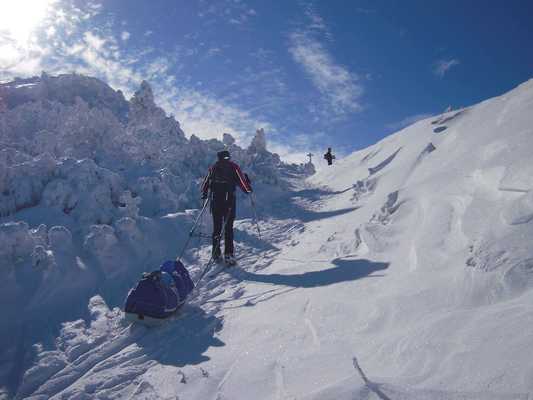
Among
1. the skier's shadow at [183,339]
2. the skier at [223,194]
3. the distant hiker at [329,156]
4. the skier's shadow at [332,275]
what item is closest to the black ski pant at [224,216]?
the skier at [223,194]

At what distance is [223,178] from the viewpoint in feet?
24.6

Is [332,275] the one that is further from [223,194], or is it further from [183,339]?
[223,194]

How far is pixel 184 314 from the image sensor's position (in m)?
5.09

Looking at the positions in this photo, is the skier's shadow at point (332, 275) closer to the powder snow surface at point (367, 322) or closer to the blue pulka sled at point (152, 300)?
the powder snow surface at point (367, 322)

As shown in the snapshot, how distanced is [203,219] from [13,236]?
4.65 m

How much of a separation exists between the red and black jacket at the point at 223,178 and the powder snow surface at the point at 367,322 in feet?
5.31

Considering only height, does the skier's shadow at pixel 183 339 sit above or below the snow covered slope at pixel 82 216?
below

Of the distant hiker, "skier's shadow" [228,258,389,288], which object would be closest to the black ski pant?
"skier's shadow" [228,258,389,288]

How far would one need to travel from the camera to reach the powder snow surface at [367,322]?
2.50 m

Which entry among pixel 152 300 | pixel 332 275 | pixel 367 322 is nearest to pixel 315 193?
pixel 332 275

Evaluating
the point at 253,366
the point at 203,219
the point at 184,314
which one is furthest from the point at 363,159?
the point at 253,366

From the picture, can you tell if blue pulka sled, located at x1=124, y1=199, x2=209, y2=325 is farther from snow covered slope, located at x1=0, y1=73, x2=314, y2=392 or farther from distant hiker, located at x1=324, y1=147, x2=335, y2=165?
distant hiker, located at x1=324, y1=147, x2=335, y2=165

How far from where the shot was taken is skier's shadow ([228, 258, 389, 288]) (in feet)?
16.5

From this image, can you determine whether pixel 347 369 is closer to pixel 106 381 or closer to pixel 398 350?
pixel 398 350
